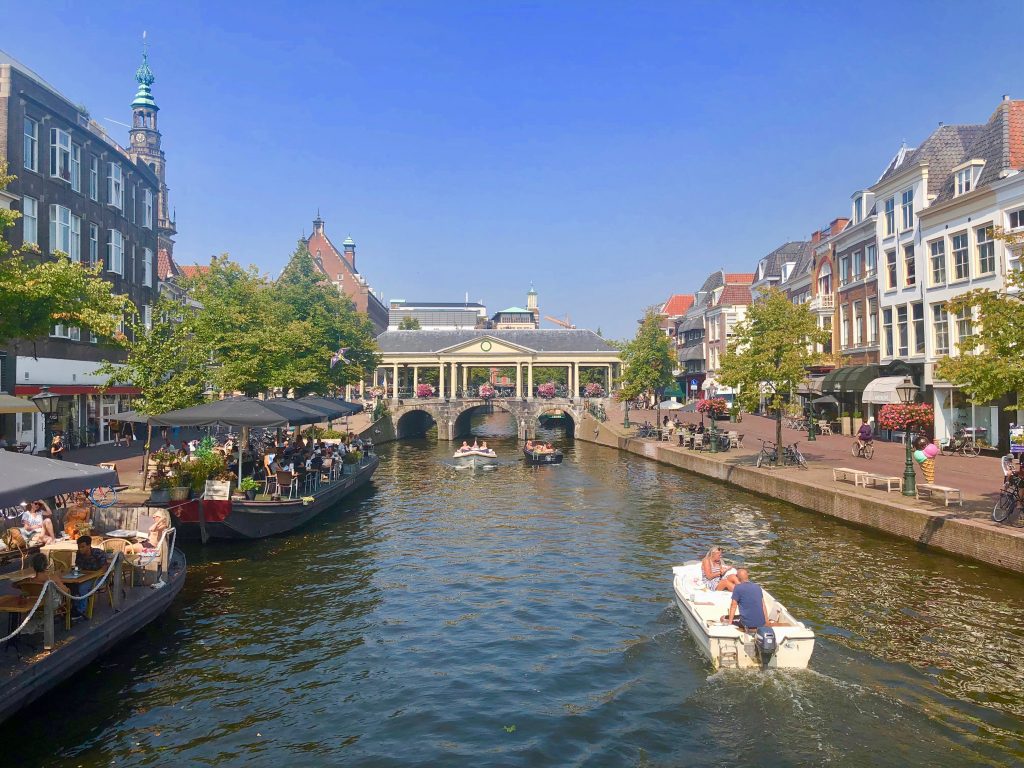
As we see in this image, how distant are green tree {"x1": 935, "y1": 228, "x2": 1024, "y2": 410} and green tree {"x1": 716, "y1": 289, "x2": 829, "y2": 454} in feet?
42.9

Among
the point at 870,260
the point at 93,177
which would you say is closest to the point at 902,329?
the point at 870,260

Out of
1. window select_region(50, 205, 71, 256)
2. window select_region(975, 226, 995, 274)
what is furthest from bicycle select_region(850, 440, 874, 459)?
window select_region(50, 205, 71, 256)

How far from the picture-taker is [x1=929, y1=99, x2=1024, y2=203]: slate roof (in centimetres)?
3253

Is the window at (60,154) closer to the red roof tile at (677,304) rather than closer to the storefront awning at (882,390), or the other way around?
the storefront awning at (882,390)

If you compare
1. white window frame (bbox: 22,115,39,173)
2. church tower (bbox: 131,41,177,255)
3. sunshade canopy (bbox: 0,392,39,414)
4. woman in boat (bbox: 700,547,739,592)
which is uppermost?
church tower (bbox: 131,41,177,255)

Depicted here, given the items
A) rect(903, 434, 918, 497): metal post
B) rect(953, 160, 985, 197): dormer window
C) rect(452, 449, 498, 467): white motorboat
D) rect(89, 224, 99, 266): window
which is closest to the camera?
rect(903, 434, 918, 497): metal post

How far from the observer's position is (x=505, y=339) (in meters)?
88.4

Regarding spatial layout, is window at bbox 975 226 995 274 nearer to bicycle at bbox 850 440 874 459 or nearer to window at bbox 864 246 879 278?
window at bbox 864 246 879 278

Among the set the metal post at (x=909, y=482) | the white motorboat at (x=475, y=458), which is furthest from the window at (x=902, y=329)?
the white motorboat at (x=475, y=458)

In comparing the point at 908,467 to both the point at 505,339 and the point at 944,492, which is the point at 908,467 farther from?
the point at 505,339

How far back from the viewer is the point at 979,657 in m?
13.0

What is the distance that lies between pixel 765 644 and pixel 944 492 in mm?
13435

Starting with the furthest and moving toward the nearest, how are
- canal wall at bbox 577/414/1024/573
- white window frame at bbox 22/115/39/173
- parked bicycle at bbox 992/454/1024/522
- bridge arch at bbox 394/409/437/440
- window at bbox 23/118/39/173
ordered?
1. bridge arch at bbox 394/409/437/440
2. window at bbox 23/118/39/173
3. white window frame at bbox 22/115/39/173
4. parked bicycle at bbox 992/454/1024/522
5. canal wall at bbox 577/414/1024/573

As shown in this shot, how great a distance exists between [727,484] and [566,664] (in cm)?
2277
